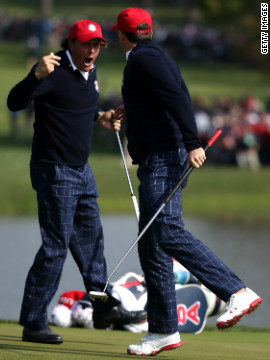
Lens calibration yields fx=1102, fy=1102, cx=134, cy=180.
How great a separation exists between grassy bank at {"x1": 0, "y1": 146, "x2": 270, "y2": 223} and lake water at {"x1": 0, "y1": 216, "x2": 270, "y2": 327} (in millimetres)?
1344

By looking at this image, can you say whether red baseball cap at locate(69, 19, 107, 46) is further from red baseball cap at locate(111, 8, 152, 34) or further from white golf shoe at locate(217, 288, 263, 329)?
white golf shoe at locate(217, 288, 263, 329)

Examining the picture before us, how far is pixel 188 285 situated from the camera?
8.62 meters

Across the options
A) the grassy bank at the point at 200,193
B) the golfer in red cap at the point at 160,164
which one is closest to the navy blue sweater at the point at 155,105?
the golfer in red cap at the point at 160,164

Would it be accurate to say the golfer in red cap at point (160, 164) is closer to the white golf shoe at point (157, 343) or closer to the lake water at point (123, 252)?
the white golf shoe at point (157, 343)

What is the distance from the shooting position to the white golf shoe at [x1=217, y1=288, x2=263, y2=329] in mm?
6016

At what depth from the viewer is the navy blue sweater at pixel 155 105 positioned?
619cm

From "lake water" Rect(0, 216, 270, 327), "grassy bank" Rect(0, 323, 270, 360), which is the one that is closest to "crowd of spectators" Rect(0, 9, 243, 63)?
"lake water" Rect(0, 216, 270, 327)

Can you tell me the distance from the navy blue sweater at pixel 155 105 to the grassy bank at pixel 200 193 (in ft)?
44.0

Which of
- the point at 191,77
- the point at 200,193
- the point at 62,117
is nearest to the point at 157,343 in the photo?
the point at 62,117

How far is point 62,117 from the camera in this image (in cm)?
686

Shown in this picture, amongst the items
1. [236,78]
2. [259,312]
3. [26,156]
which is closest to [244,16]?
[236,78]

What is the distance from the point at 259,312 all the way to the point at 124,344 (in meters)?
3.83

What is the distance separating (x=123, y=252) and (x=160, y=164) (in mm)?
8474

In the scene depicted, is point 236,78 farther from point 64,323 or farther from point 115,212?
point 64,323
